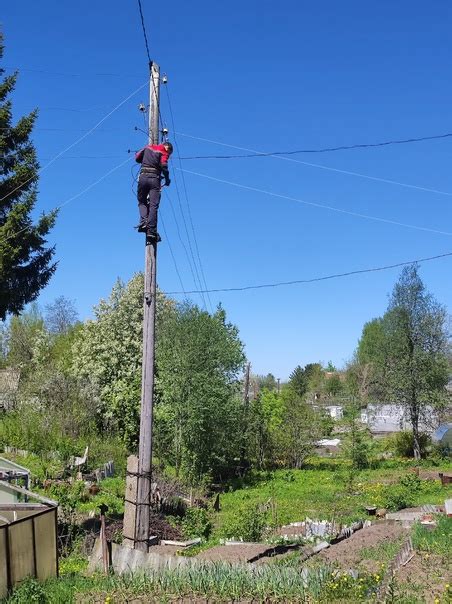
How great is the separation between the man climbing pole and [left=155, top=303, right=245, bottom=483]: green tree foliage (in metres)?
16.2

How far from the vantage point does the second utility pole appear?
9250mm

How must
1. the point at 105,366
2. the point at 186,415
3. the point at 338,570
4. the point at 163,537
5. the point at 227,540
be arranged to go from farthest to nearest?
the point at 105,366
the point at 186,415
the point at 163,537
the point at 227,540
the point at 338,570

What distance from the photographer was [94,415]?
3369cm

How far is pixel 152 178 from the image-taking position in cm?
990

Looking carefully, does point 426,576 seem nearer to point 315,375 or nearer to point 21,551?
point 21,551

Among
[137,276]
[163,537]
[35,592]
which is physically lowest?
[163,537]

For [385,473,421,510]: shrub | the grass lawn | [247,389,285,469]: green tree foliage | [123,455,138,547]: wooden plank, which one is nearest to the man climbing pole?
[123,455,138,547]: wooden plank

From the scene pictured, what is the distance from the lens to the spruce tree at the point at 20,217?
18969mm

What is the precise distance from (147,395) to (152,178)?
333 centimetres

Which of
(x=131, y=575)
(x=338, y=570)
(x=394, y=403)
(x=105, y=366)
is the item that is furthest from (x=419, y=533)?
(x=105, y=366)

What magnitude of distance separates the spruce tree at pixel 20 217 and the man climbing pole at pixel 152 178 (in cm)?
980

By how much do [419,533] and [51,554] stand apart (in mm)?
6020

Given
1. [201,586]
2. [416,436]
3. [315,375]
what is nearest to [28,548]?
[201,586]

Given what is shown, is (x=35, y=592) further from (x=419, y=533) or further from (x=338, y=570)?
(x=419, y=533)
